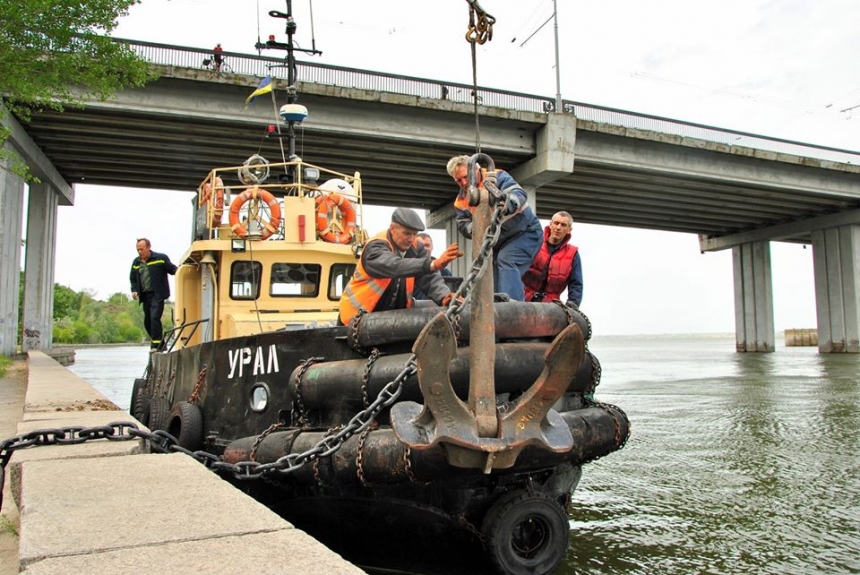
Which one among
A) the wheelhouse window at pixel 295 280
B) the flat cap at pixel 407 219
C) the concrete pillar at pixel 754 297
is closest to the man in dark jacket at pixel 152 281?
the wheelhouse window at pixel 295 280

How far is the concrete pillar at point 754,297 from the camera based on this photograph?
40.4 m

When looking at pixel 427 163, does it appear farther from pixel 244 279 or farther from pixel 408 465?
pixel 408 465

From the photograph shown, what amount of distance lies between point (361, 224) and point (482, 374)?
17.1ft

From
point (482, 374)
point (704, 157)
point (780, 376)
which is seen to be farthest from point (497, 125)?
point (482, 374)

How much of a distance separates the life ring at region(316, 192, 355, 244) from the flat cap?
311 centimetres

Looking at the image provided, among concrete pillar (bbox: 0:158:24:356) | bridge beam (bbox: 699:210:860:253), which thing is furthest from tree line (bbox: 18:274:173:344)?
bridge beam (bbox: 699:210:860:253)

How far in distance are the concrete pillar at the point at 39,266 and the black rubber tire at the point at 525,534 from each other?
1120 inches

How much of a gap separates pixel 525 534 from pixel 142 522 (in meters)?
2.37

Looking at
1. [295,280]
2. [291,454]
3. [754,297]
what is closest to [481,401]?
[291,454]

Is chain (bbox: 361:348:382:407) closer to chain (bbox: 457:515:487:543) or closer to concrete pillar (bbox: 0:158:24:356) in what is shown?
chain (bbox: 457:515:487:543)

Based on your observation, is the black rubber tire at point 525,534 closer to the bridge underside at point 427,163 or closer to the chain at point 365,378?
the chain at point 365,378

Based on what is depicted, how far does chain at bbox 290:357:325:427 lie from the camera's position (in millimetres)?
4645

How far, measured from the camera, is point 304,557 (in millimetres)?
2133

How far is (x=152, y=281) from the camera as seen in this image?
32.7ft
